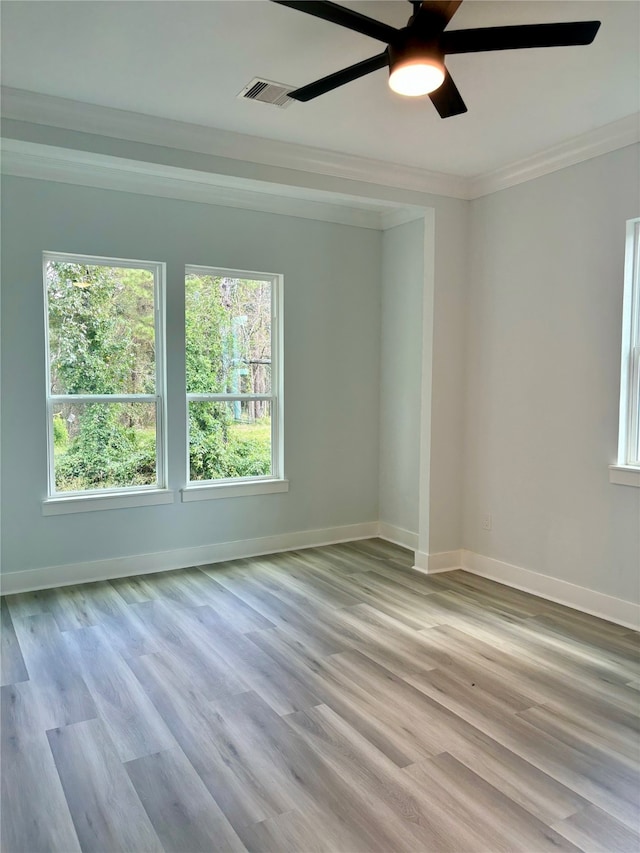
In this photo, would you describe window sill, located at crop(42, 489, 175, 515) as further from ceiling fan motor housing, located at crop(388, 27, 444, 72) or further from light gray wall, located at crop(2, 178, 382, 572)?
Result: ceiling fan motor housing, located at crop(388, 27, 444, 72)

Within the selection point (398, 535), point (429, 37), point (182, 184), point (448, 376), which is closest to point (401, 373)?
point (448, 376)

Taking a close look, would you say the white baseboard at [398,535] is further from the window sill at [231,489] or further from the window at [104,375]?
the window at [104,375]

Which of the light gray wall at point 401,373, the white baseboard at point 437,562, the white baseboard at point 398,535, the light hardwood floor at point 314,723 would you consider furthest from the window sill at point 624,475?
the white baseboard at point 398,535

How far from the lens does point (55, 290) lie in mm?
4301

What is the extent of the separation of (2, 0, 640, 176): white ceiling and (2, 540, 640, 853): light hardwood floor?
295 cm

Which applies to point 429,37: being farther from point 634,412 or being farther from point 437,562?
point 437,562

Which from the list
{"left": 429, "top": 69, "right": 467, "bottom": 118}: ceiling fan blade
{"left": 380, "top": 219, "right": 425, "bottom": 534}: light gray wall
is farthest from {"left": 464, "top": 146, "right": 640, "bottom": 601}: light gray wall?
{"left": 429, "top": 69, "right": 467, "bottom": 118}: ceiling fan blade

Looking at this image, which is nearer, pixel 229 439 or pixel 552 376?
pixel 552 376

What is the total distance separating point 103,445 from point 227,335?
1.31 metres

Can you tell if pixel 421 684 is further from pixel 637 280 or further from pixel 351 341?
pixel 351 341

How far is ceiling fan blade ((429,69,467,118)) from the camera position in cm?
250

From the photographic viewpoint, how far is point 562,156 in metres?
3.93

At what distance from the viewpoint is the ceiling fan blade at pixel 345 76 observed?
2332mm

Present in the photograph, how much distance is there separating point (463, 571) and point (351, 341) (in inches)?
87.0
